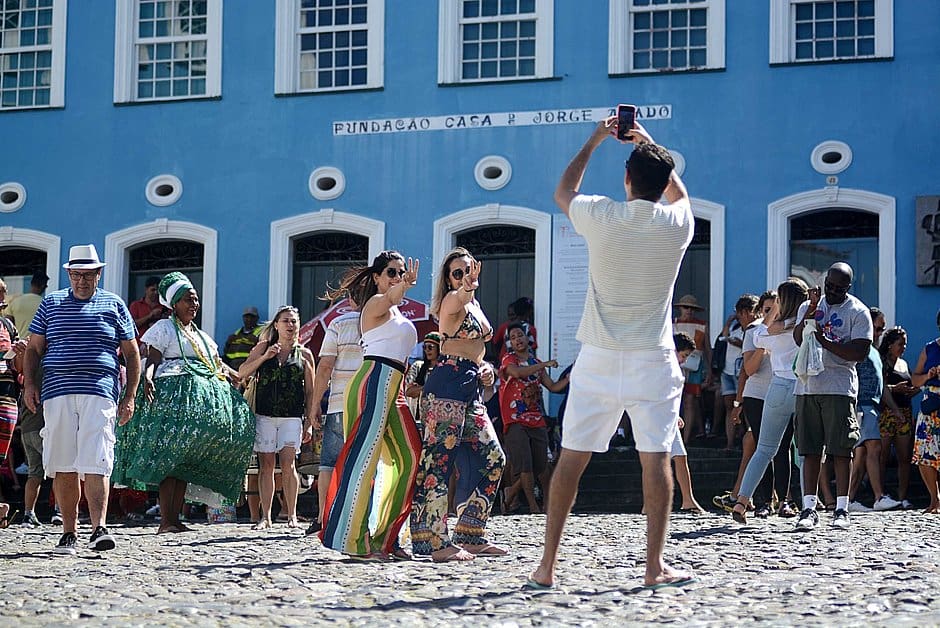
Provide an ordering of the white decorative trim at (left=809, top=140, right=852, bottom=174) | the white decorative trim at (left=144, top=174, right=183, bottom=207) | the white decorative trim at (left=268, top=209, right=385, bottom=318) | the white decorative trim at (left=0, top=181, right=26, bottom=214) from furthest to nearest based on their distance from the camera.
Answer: the white decorative trim at (left=0, top=181, right=26, bottom=214), the white decorative trim at (left=144, top=174, right=183, bottom=207), the white decorative trim at (left=268, top=209, right=385, bottom=318), the white decorative trim at (left=809, top=140, right=852, bottom=174)

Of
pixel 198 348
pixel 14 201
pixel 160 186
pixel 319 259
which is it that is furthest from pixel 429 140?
pixel 198 348

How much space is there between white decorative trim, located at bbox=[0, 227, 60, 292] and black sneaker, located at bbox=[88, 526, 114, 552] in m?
12.4

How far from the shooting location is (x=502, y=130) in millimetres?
20844

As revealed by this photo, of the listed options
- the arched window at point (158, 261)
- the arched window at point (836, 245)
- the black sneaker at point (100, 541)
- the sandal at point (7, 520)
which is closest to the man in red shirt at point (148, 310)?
the arched window at point (158, 261)

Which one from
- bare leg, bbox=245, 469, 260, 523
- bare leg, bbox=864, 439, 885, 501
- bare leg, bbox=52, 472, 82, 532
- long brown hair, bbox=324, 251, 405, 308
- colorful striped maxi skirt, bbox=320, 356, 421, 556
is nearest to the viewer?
colorful striped maxi skirt, bbox=320, 356, 421, 556

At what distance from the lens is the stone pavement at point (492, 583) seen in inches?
267

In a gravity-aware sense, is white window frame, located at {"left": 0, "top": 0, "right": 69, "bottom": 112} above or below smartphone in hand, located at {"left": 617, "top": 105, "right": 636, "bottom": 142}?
above

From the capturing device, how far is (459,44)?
21.2 meters

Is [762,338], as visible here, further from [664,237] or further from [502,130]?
[502,130]

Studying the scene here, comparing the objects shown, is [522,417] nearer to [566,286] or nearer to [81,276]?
[566,286]

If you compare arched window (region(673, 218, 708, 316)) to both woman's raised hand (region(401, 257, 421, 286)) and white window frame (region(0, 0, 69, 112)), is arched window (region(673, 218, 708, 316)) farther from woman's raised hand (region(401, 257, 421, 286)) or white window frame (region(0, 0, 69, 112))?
woman's raised hand (region(401, 257, 421, 286))

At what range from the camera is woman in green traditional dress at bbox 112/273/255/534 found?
11.9 m

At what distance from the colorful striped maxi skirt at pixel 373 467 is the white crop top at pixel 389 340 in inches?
1.7

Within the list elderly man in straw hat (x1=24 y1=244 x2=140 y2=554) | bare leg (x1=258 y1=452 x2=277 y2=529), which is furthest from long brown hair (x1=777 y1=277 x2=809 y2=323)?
elderly man in straw hat (x1=24 y1=244 x2=140 y2=554)
